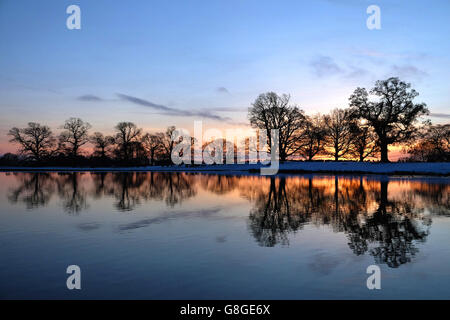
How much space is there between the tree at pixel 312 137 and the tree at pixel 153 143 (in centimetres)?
5703

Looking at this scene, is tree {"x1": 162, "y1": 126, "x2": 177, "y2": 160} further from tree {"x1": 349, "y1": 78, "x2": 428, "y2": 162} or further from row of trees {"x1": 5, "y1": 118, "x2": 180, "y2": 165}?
tree {"x1": 349, "y1": 78, "x2": 428, "y2": 162}

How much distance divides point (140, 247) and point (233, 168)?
225 feet

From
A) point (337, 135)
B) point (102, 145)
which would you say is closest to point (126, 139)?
point (102, 145)

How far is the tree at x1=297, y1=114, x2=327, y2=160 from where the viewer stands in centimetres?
7527

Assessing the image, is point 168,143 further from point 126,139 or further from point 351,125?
point 351,125

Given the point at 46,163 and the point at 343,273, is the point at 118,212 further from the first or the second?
the point at 46,163

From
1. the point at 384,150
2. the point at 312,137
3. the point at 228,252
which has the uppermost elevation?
the point at 312,137

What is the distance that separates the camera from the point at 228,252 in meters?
10.1

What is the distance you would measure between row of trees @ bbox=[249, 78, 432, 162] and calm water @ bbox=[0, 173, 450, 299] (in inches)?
1765

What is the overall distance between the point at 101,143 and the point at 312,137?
2974 inches

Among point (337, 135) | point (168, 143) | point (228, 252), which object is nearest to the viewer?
point (228, 252)

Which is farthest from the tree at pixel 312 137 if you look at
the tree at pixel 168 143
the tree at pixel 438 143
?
the tree at pixel 168 143
